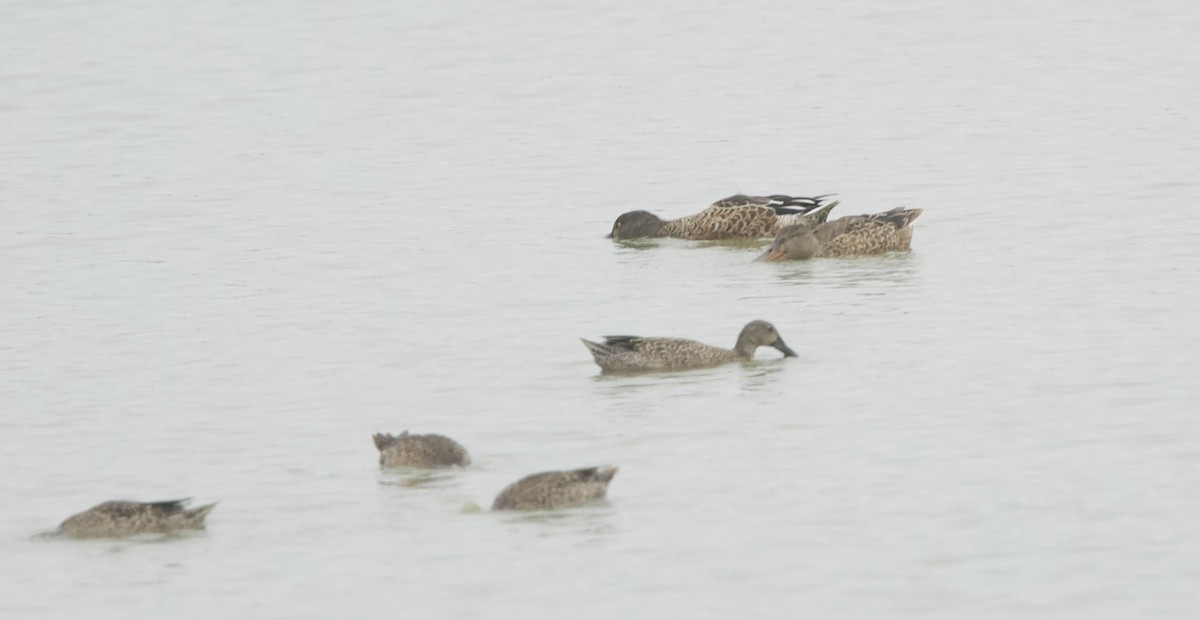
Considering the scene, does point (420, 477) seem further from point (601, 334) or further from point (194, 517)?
point (601, 334)

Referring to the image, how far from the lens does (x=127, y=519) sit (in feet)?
34.1

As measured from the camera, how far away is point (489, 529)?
10.4 metres

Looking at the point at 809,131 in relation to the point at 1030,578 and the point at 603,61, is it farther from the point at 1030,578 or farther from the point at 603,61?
the point at 1030,578

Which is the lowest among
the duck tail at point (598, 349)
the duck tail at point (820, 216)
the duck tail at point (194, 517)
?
the duck tail at point (194, 517)

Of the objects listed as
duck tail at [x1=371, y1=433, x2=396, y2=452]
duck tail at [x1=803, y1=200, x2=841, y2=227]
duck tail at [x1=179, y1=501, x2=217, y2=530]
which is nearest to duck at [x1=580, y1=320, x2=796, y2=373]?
duck tail at [x1=371, y1=433, x2=396, y2=452]

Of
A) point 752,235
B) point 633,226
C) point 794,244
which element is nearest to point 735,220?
point 752,235

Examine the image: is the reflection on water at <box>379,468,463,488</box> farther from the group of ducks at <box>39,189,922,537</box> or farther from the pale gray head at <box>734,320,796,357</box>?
the pale gray head at <box>734,320,796,357</box>

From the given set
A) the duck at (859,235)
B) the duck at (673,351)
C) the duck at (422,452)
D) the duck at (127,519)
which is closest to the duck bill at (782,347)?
the duck at (673,351)

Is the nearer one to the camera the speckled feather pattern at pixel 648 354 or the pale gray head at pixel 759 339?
the speckled feather pattern at pixel 648 354

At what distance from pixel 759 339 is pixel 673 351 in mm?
554

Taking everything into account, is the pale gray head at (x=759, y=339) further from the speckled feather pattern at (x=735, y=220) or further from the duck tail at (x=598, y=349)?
the speckled feather pattern at (x=735, y=220)

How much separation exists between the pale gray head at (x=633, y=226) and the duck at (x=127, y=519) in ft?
32.7

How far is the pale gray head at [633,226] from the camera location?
20094 millimetres

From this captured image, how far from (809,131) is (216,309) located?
487 inches
